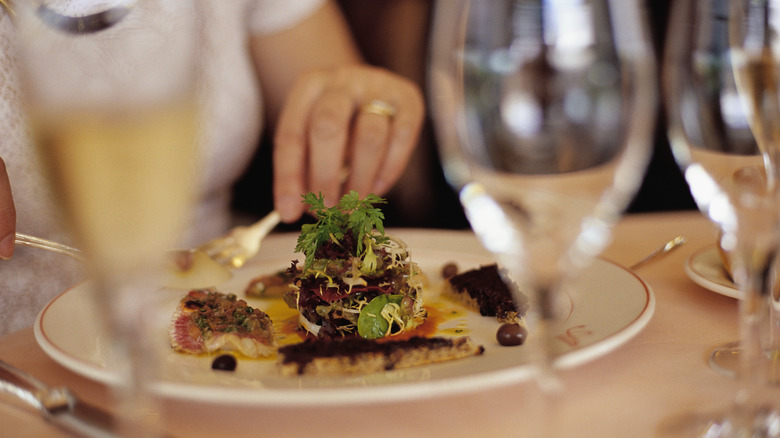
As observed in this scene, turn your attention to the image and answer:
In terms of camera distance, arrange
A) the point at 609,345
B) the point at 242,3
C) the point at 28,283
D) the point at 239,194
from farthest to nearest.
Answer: the point at 239,194 < the point at 242,3 < the point at 28,283 < the point at 609,345

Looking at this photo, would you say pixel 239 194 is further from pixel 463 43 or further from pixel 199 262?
pixel 463 43

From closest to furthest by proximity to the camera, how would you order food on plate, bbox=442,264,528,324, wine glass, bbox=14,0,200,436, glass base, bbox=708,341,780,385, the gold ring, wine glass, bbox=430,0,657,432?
wine glass, bbox=14,0,200,436
wine glass, bbox=430,0,657,432
glass base, bbox=708,341,780,385
food on plate, bbox=442,264,528,324
the gold ring

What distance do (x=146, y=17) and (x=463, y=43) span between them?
215mm

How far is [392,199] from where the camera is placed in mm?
4168

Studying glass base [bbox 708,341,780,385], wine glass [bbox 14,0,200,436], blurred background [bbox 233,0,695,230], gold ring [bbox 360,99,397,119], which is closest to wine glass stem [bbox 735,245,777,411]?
glass base [bbox 708,341,780,385]

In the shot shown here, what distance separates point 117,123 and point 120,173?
0.10ft

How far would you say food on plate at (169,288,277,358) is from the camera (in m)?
1.00

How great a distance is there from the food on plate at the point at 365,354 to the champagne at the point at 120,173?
1.58ft

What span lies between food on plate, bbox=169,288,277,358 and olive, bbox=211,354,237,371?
0.06 m

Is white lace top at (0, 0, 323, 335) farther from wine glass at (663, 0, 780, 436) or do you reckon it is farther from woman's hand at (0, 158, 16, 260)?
wine glass at (663, 0, 780, 436)

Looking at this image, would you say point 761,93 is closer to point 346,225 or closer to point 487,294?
point 487,294

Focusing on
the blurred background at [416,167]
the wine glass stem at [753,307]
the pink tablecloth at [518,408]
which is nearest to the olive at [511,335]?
the pink tablecloth at [518,408]

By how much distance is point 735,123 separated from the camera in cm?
64

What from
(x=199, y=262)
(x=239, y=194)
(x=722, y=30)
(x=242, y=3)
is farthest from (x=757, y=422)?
(x=239, y=194)
